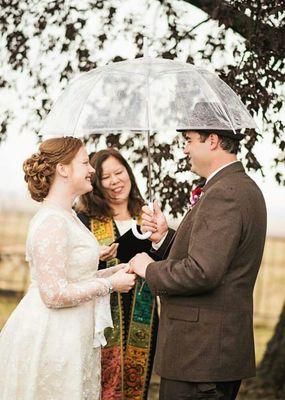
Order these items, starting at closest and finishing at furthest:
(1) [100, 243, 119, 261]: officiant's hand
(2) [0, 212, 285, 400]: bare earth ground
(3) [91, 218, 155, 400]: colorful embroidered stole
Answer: (1) [100, 243, 119, 261]: officiant's hand < (3) [91, 218, 155, 400]: colorful embroidered stole < (2) [0, 212, 285, 400]: bare earth ground

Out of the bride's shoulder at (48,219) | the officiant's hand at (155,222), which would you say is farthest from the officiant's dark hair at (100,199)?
the bride's shoulder at (48,219)

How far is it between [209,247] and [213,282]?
0.49ft

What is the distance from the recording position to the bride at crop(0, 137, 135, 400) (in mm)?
3600

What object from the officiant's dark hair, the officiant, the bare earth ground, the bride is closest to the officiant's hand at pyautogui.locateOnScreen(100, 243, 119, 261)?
the officiant

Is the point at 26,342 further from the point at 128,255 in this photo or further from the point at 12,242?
the point at 12,242

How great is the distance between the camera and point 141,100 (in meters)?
3.92

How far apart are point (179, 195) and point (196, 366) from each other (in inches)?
88.3

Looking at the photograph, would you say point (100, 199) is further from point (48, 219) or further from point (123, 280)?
point (48, 219)

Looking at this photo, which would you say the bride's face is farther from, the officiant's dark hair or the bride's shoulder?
the officiant's dark hair

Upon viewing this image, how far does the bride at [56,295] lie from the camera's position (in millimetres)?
3600

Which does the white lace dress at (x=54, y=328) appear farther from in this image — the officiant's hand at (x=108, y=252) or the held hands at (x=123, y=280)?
the officiant's hand at (x=108, y=252)

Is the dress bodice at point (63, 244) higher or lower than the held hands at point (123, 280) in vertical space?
higher

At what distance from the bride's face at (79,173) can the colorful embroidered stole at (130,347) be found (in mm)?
961

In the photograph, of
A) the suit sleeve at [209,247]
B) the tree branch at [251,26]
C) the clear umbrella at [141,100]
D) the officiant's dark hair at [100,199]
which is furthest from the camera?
the tree branch at [251,26]
